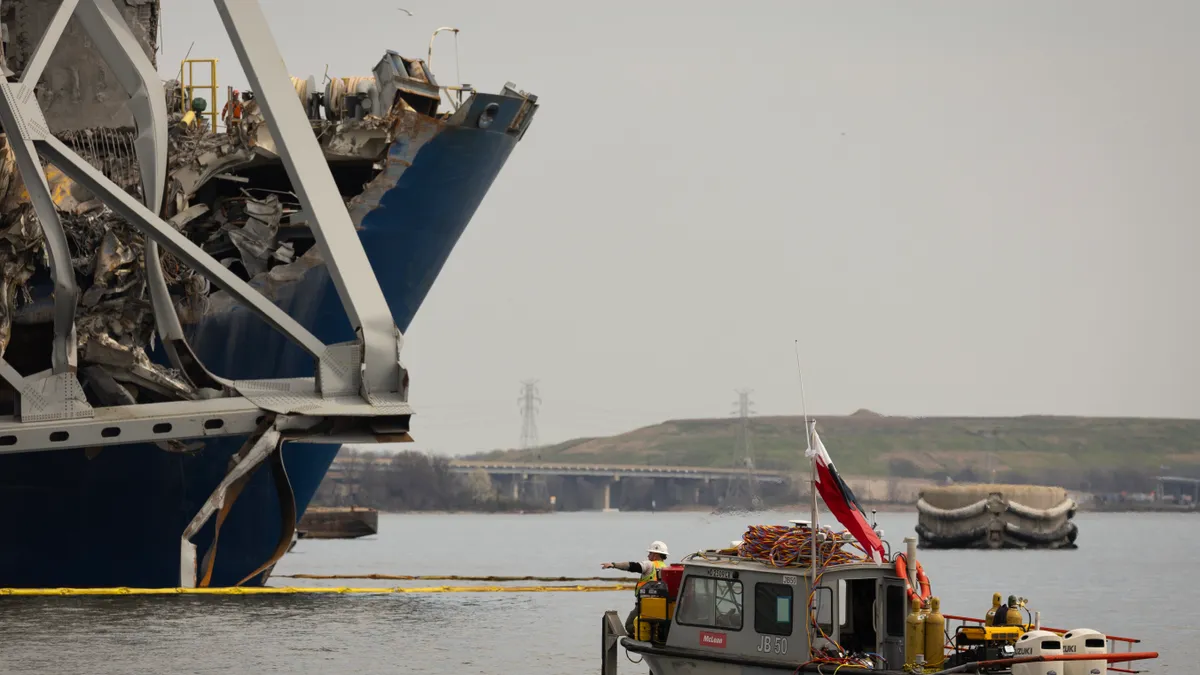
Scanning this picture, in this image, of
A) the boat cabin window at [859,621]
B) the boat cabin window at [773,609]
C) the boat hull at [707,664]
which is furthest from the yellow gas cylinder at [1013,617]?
the boat cabin window at [773,609]

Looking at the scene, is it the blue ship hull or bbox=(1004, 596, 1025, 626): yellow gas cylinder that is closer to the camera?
bbox=(1004, 596, 1025, 626): yellow gas cylinder

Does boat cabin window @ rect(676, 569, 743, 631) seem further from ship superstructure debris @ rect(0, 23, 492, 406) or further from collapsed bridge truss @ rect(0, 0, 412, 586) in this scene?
ship superstructure debris @ rect(0, 23, 492, 406)

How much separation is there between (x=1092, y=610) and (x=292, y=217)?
28.9 meters

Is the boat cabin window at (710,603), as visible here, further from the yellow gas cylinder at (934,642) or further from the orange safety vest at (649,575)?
the yellow gas cylinder at (934,642)

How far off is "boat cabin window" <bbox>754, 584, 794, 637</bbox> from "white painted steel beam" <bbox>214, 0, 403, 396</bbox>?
7.92m

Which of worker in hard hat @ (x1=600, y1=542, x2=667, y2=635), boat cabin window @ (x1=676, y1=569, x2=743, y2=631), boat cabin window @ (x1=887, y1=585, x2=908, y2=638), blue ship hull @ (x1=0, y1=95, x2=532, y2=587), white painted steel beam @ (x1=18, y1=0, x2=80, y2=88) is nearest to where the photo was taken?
boat cabin window @ (x1=887, y1=585, x2=908, y2=638)

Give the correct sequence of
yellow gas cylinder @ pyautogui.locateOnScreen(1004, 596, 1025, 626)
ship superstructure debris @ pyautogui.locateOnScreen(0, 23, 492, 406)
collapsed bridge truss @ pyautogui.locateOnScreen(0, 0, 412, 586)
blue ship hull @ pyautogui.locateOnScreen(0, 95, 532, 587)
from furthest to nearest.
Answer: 1. blue ship hull @ pyautogui.locateOnScreen(0, 95, 532, 587)
2. ship superstructure debris @ pyautogui.locateOnScreen(0, 23, 492, 406)
3. collapsed bridge truss @ pyautogui.locateOnScreen(0, 0, 412, 586)
4. yellow gas cylinder @ pyautogui.locateOnScreen(1004, 596, 1025, 626)

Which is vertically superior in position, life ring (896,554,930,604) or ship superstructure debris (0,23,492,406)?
ship superstructure debris (0,23,492,406)

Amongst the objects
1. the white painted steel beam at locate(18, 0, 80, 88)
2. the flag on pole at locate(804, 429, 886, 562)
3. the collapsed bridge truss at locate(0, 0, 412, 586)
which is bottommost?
the flag on pole at locate(804, 429, 886, 562)

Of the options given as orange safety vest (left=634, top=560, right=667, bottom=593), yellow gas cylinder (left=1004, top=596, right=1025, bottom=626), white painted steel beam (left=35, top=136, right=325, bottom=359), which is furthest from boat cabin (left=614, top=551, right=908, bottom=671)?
white painted steel beam (left=35, top=136, right=325, bottom=359)

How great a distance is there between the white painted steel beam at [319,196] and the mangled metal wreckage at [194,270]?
1.7 inches

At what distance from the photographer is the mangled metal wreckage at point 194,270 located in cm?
2891

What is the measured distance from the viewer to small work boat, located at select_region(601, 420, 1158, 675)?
21672mm

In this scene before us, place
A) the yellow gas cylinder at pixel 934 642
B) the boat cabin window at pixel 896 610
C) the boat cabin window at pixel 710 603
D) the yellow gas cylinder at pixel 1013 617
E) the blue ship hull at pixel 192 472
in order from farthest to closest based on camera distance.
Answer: the blue ship hull at pixel 192 472 < the boat cabin window at pixel 710 603 < the boat cabin window at pixel 896 610 < the yellow gas cylinder at pixel 1013 617 < the yellow gas cylinder at pixel 934 642
